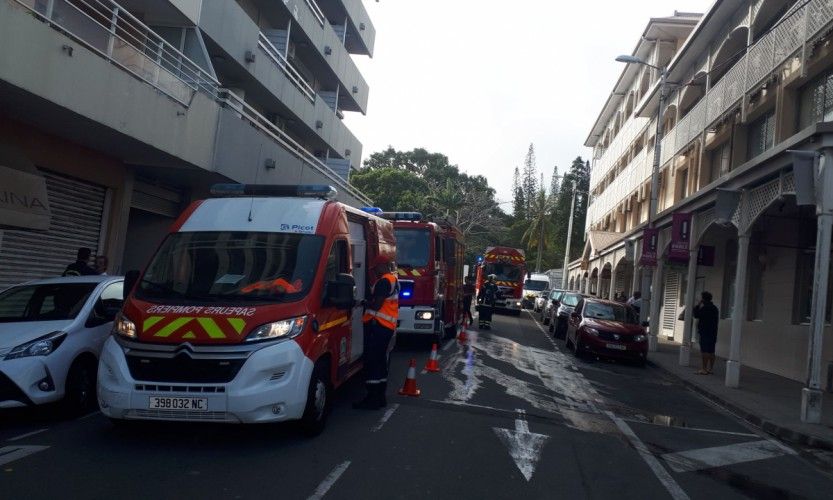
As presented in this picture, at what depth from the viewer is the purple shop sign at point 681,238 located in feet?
62.1

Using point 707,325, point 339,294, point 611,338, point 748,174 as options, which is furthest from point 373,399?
point 707,325

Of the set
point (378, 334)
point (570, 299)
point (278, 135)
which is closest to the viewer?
point (378, 334)

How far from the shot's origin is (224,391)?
6.45 metres

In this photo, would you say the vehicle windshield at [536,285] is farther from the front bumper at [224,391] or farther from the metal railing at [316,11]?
the front bumper at [224,391]

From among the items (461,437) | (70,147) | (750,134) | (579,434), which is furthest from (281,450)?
(750,134)

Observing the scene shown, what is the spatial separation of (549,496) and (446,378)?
617 centimetres

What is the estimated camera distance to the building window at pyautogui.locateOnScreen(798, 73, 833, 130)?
1423 cm

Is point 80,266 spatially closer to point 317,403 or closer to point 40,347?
point 40,347

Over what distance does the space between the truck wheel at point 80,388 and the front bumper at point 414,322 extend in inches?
314

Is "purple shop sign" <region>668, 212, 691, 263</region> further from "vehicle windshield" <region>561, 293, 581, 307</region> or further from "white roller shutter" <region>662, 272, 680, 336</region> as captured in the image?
"white roller shutter" <region>662, 272, 680, 336</region>

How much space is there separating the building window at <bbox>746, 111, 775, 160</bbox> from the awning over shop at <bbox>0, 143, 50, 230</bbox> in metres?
15.8

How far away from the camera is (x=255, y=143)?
17.6 meters

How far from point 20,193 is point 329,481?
26.3ft

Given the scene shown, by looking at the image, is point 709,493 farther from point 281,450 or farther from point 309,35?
point 309,35
